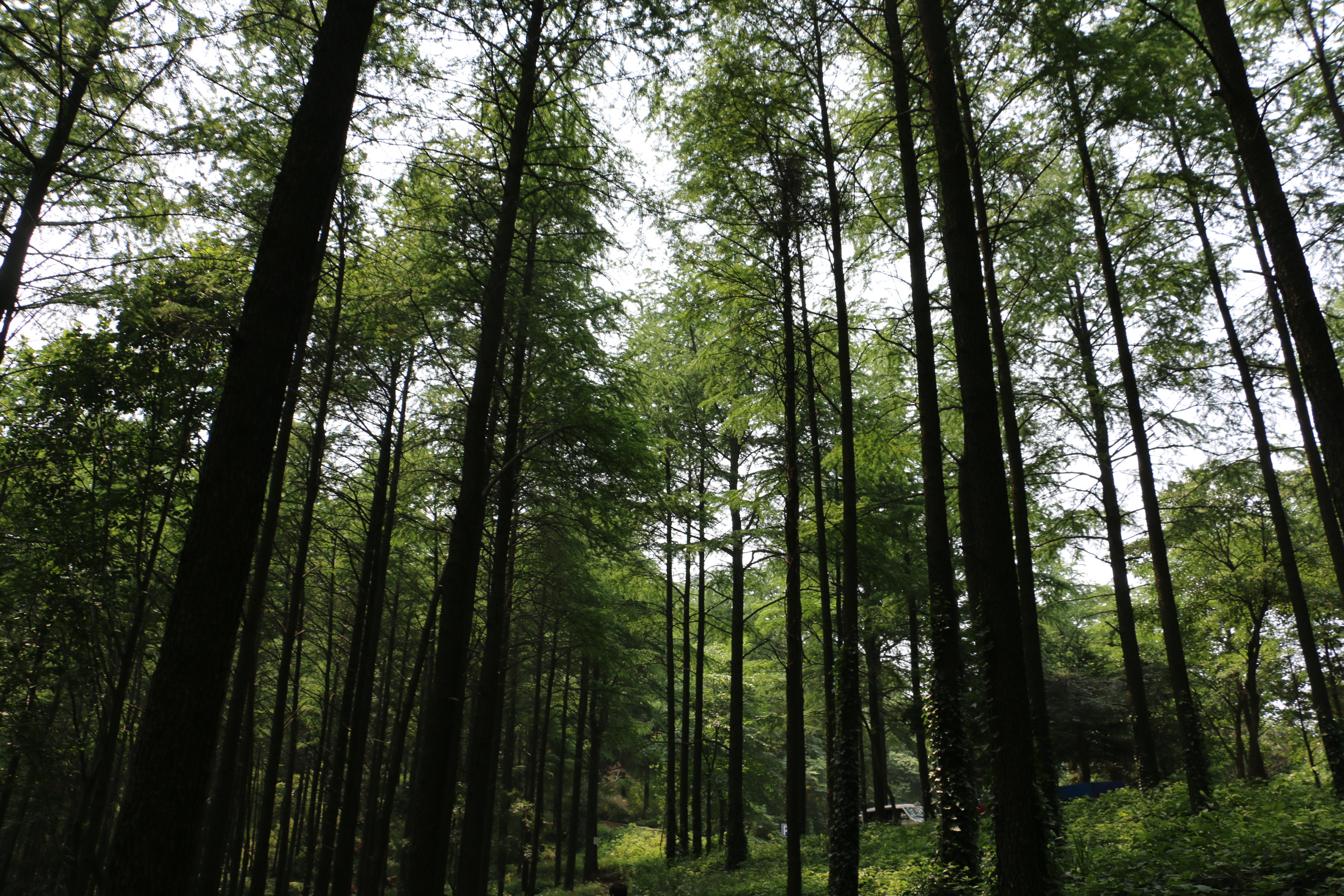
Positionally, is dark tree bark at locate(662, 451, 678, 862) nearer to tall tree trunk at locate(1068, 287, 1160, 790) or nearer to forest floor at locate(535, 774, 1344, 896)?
forest floor at locate(535, 774, 1344, 896)

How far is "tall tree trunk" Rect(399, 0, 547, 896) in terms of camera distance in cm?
586

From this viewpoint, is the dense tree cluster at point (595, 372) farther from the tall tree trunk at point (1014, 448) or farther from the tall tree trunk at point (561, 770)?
the tall tree trunk at point (561, 770)

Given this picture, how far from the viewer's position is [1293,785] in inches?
408

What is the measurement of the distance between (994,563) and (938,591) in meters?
2.48

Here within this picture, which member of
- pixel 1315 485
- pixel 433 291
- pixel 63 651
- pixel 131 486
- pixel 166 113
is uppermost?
pixel 166 113

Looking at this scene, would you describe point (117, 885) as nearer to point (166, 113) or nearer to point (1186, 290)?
point (166, 113)

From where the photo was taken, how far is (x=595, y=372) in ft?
33.7

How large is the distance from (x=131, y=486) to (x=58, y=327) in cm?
269

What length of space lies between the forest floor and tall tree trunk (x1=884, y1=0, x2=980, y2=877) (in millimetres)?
588

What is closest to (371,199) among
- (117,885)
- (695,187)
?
(695,187)

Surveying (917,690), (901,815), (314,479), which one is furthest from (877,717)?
(314,479)

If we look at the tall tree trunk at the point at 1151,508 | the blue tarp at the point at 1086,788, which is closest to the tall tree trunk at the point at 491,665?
the tall tree trunk at the point at 1151,508

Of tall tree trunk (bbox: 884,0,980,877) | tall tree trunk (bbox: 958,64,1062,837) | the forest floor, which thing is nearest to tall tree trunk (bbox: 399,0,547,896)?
tall tree trunk (bbox: 884,0,980,877)

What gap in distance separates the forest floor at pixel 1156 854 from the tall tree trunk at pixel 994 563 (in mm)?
633
